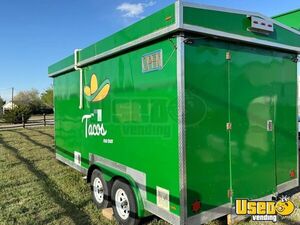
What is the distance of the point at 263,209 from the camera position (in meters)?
4.12

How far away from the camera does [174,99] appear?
338cm

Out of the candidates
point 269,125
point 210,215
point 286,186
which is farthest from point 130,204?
point 286,186

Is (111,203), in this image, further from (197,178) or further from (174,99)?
(174,99)

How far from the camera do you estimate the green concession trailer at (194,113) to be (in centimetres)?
337

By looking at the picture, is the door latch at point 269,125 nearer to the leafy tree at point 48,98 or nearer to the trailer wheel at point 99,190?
the trailer wheel at point 99,190

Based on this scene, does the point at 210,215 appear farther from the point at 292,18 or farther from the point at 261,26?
the point at 292,18

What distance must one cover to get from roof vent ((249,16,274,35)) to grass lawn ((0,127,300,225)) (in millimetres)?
2620

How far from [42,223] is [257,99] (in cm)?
362

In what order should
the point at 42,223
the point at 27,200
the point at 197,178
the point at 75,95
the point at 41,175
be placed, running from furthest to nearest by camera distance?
1. the point at 41,175
2. the point at 75,95
3. the point at 27,200
4. the point at 42,223
5. the point at 197,178

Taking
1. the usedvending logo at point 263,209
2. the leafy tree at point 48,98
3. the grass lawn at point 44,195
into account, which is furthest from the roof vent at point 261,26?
the leafy tree at point 48,98

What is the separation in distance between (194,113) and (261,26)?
1.56 metres

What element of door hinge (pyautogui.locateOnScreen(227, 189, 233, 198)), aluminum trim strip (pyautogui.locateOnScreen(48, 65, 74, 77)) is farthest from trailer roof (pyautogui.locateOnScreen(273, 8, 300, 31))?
aluminum trim strip (pyautogui.locateOnScreen(48, 65, 74, 77))

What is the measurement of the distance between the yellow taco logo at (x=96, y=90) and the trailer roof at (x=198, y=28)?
0.48 meters

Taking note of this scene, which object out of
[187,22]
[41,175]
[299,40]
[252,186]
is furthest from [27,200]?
[299,40]
